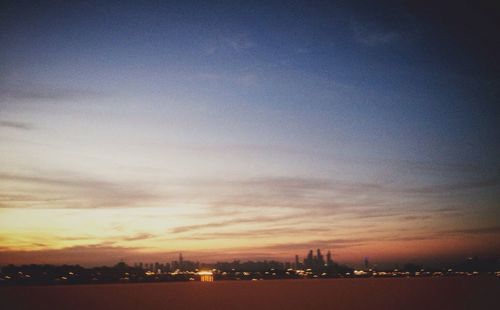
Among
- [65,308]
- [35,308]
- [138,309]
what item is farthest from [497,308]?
[35,308]

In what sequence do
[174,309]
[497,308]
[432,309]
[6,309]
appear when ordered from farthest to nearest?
[6,309], [174,309], [432,309], [497,308]

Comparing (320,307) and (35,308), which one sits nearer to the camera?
(320,307)

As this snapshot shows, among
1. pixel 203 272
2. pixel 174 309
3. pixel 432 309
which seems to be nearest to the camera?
pixel 432 309

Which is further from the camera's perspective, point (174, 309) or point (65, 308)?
point (65, 308)

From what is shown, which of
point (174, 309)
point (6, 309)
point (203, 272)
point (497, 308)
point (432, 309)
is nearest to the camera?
point (497, 308)

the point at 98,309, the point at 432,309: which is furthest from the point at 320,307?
the point at 98,309

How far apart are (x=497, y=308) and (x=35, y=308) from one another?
24657mm

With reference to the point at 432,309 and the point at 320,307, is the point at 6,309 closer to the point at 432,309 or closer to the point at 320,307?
the point at 320,307

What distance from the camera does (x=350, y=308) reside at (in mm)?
21750

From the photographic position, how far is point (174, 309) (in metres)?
22.6

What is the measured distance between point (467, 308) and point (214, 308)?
505 inches

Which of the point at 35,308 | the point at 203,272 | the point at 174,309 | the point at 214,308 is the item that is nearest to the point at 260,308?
the point at 214,308

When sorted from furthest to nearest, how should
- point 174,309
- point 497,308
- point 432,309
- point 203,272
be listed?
1. point 203,272
2. point 174,309
3. point 432,309
4. point 497,308

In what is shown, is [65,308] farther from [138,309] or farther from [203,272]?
[203,272]
